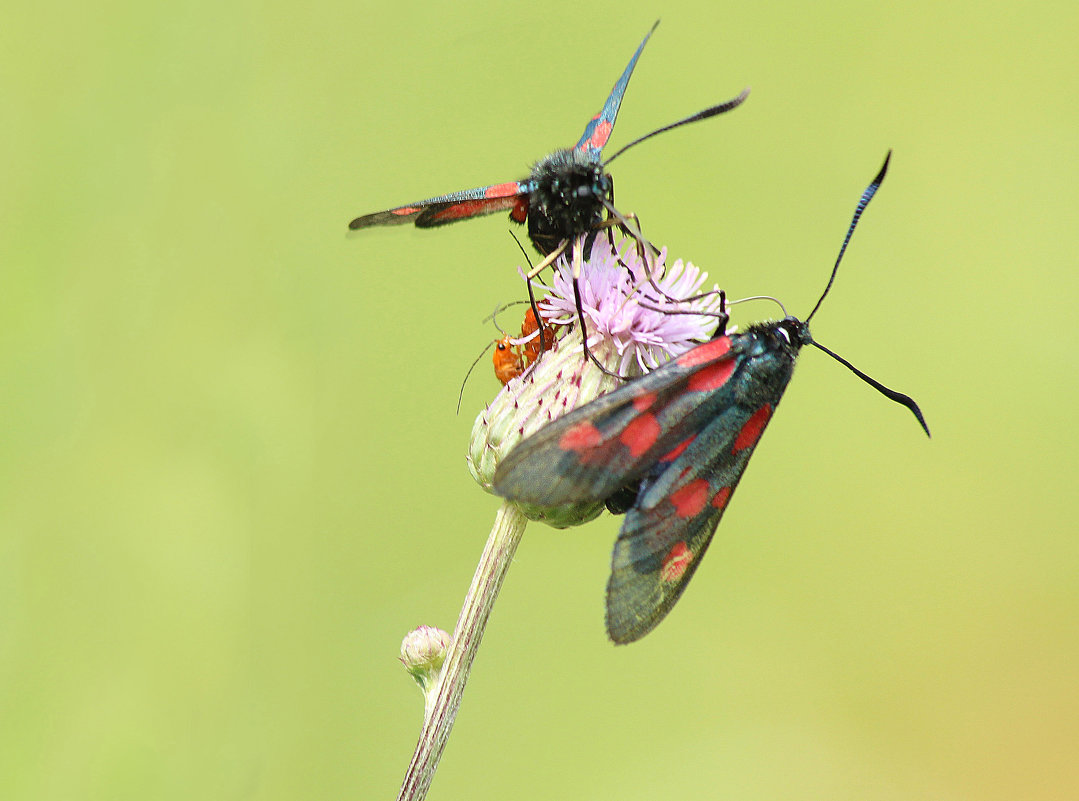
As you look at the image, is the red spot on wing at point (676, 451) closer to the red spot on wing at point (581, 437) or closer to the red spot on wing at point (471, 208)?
the red spot on wing at point (581, 437)

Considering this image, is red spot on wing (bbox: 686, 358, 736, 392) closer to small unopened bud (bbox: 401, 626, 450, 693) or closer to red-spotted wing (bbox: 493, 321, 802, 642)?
red-spotted wing (bbox: 493, 321, 802, 642)

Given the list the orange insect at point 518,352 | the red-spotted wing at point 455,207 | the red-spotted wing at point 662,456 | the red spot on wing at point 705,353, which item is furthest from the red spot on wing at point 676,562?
the red-spotted wing at point 455,207

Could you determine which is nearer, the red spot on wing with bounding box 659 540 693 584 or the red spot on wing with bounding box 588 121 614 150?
the red spot on wing with bounding box 659 540 693 584

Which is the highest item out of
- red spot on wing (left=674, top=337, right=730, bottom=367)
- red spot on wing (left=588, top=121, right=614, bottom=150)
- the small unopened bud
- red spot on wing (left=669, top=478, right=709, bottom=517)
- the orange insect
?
red spot on wing (left=588, top=121, right=614, bottom=150)

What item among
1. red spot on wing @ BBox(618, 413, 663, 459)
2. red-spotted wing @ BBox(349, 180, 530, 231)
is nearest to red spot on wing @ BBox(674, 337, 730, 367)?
red spot on wing @ BBox(618, 413, 663, 459)

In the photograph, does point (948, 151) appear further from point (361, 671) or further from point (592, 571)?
point (361, 671)

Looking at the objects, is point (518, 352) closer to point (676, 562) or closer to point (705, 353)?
point (705, 353)
